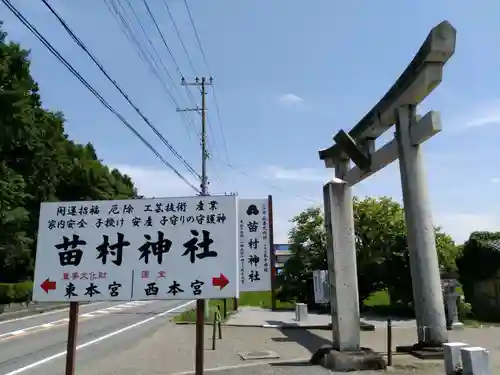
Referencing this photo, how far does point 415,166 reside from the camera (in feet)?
34.4

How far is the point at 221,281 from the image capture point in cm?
505

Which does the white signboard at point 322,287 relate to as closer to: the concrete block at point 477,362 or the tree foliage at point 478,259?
the tree foliage at point 478,259

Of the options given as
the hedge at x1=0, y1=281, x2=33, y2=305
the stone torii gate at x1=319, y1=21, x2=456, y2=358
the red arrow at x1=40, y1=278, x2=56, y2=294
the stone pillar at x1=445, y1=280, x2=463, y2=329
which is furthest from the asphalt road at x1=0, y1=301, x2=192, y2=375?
the stone pillar at x1=445, y1=280, x2=463, y2=329

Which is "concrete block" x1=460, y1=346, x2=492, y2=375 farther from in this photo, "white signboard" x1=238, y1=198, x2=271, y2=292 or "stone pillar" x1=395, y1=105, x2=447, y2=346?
"stone pillar" x1=395, y1=105, x2=447, y2=346

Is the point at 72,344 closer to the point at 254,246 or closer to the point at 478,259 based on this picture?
the point at 254,246

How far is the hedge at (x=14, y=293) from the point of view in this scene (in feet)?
88.0

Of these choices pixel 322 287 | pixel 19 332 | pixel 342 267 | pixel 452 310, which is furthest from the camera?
pixel 19 332

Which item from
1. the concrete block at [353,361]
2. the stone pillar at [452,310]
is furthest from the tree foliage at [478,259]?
the concrete block at [353,361]

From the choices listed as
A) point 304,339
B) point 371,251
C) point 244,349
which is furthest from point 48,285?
point 371,251

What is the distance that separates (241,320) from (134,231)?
15.9m

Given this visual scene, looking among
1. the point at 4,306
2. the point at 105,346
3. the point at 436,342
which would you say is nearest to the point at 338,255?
the point at 436,342

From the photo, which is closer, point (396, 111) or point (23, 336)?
point (396, 111)

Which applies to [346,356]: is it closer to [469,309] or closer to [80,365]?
[80,365]

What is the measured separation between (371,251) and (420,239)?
12.2 metres
